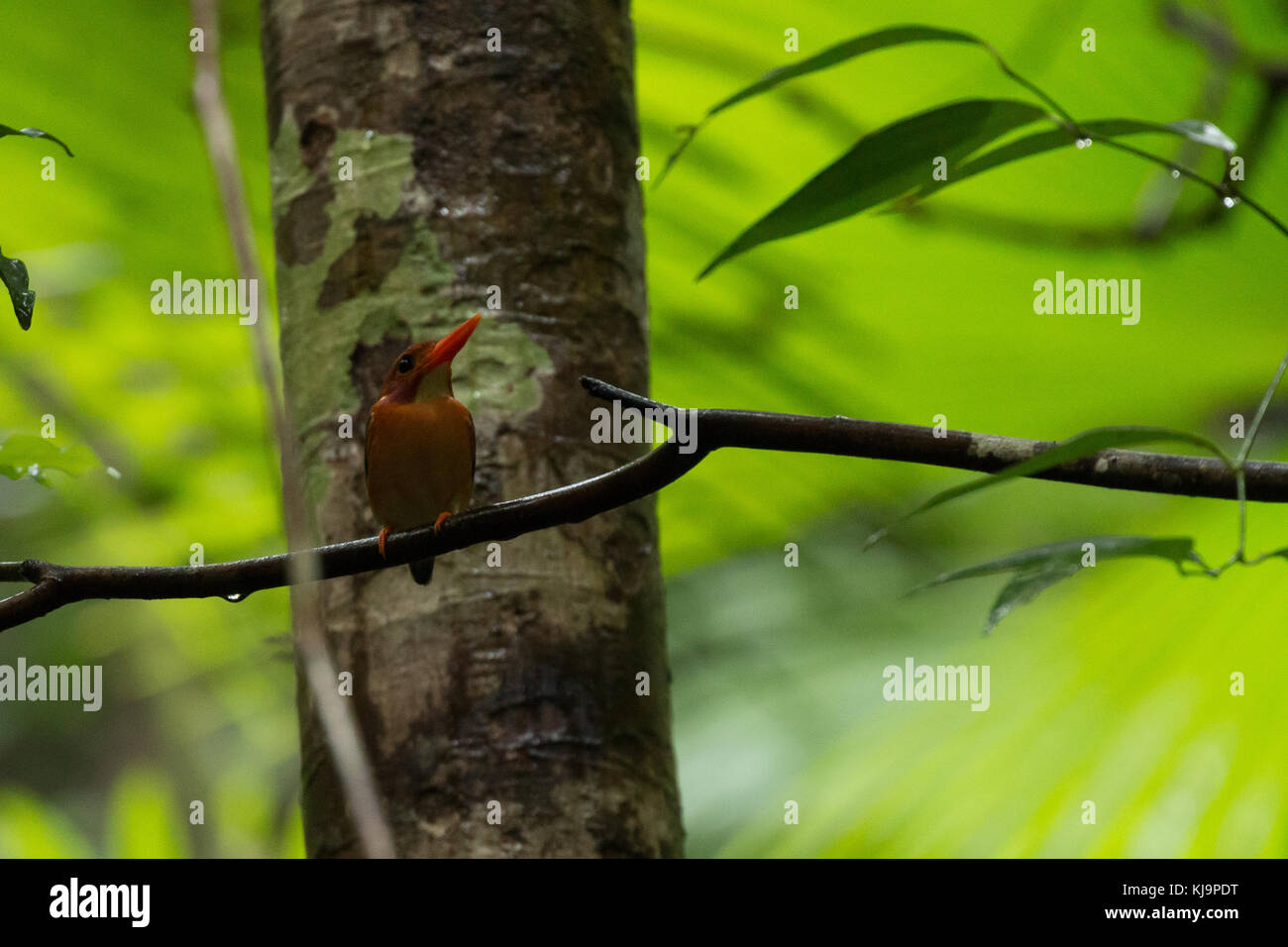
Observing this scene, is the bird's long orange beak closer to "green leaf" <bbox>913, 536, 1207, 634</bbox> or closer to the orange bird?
the orange bird

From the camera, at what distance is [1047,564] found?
754 millimetres

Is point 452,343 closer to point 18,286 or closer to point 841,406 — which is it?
point 18,286

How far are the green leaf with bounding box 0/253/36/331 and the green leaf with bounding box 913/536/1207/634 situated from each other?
65 centimetres

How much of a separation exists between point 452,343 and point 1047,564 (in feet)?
2.87

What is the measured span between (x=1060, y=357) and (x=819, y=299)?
495 millimetres

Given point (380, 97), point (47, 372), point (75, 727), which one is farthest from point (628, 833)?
point (75, 727)

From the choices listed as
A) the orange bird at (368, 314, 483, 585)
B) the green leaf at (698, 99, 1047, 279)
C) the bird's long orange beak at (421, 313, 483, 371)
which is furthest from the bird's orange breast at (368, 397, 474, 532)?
the green leaf at (698, 99, 1047, 279)

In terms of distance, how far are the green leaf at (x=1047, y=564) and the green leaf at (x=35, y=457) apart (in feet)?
2.38

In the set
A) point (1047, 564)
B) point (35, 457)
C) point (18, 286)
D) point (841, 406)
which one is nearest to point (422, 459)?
point (35, 457)

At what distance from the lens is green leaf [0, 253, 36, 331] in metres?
0.87

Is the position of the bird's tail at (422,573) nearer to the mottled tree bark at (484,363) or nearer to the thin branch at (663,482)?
the mottled tree bark at (484,363)

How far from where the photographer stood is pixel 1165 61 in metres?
2.28

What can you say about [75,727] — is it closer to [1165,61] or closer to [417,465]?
[417,465]

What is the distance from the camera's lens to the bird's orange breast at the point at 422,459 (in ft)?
5.59
